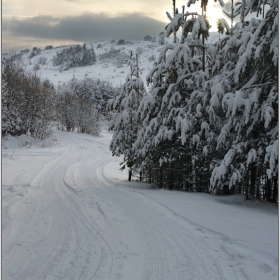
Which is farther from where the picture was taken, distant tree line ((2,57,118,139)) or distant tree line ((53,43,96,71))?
distant tree line ((53,43,96,71))

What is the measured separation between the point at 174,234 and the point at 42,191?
6.18m

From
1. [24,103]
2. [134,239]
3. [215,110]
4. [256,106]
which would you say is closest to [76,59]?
[24,103]

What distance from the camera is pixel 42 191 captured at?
32.7 feet

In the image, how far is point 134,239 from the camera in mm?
5199

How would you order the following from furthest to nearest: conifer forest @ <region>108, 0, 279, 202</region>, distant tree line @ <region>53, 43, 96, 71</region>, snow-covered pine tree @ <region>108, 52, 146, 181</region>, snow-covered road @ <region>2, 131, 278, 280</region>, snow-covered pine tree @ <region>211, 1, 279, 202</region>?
distant tree line @ <region>53, 43, 96, 71</region> → snow-covered pine tree @ <region>108, 52, 146, 181</region> → conifer forest @ <region>108, 0, 279, 202</region> → snow-covered pine tree @ <region>211, 1, 279, 202</region> → snow-covered road @ <region>2, 131, 278, 280</region>

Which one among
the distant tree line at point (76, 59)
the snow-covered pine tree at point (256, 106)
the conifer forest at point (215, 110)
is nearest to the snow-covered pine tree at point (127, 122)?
the conifer forest at point (215, 110)

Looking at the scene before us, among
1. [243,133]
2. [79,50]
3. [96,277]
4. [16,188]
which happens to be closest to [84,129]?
[16,188]

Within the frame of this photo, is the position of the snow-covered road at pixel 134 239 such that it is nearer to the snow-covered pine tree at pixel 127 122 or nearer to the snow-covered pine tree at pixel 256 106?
the snow-covered pine tree at pixel 256 106

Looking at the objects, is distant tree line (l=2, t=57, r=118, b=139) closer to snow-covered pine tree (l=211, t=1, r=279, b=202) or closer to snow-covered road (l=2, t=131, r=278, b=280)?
snow-covered road (l=2, t=131, r=278, b=280)

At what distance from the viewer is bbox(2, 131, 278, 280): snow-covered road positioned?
12.9 feet

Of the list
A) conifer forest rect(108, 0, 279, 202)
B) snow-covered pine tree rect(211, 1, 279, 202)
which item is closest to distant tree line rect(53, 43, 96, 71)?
conifer forest rect(108, 0, 279, 202)

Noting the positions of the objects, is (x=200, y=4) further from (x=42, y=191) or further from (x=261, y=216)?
(x=42, y=191)

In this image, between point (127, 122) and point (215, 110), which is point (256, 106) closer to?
point (215, 110)

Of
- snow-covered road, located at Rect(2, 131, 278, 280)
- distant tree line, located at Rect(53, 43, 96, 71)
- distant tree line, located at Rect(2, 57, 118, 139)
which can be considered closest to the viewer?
snow-covered road, located at Rect(2, 131, 278, 280)
